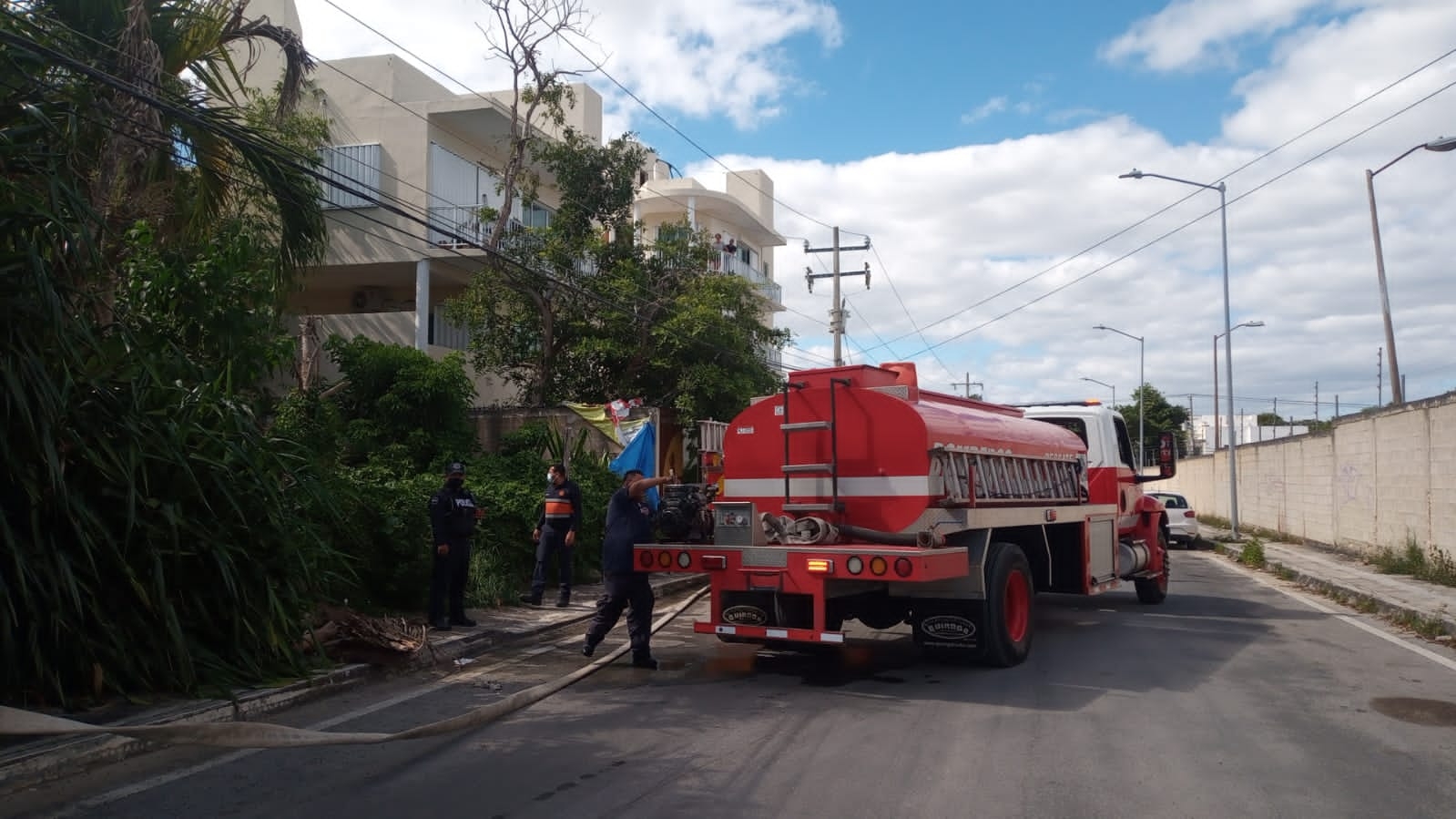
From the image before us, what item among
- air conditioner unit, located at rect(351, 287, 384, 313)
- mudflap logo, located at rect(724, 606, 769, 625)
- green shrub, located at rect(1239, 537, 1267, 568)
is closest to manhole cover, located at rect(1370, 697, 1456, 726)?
mudflap logo, located at rect(724, 606, 769, 625)

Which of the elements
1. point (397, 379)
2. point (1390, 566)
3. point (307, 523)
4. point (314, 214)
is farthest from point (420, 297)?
point (1390, 566)

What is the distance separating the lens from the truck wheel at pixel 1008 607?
362 inches

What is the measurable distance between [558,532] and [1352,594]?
1109 cm

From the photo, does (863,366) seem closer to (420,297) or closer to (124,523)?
(124,523)

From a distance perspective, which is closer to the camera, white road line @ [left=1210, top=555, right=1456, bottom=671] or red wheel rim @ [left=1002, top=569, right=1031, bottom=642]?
red wheel rim @ [left=1002, top=569, right=1031, bottom=642]

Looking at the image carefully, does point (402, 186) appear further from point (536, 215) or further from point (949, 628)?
point (949, 628)

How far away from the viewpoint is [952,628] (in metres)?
9.27

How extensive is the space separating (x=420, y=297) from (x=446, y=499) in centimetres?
1293

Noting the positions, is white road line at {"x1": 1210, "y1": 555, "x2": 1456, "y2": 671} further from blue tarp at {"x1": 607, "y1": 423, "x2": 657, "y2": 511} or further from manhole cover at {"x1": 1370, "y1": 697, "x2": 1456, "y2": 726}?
blue tarp at {"x1": 607, "y1": 423, "x2": 657, "y2": 511}

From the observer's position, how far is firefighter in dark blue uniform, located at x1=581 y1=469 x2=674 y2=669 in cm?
941

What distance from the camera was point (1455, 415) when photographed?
1641 centimetres

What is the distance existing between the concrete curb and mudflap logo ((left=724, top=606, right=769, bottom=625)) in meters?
7.69

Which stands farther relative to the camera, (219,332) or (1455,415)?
(1455,415)

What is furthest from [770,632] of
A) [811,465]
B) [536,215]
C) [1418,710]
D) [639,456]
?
[536,215]
